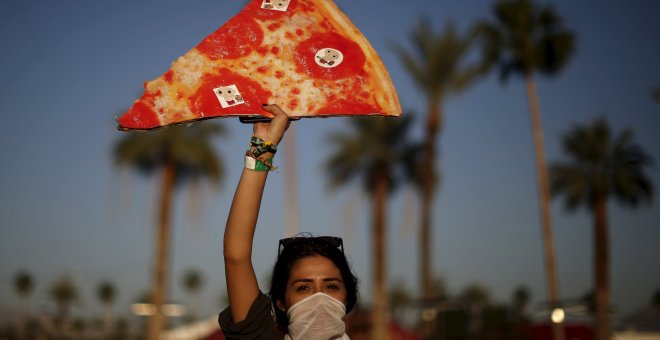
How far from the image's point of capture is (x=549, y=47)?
A: 128ft

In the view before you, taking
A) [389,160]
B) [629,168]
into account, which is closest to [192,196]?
[389,160]

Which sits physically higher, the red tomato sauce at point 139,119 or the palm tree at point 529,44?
the palm tree at point 529,44

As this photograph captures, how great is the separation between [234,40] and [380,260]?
36.0 m

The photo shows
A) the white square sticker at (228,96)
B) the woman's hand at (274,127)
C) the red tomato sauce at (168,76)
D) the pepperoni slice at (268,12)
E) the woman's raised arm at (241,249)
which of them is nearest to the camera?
the woman's raised arm at (241,249)

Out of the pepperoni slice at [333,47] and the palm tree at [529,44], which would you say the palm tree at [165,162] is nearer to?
the palm tree at [529,44]

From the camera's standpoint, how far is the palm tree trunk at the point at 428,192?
36.4 m

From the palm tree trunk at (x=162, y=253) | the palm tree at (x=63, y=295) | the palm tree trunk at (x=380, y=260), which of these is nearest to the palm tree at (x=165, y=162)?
the palm tree trunk at (x=162, y=253)

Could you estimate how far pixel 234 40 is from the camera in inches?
129

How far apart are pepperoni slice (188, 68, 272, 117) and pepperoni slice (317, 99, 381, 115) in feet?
0.75

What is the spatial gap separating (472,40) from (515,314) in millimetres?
46546

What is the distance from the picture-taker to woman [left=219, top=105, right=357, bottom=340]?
2754 mm

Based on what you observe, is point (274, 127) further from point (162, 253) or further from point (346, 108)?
point (162, 253)

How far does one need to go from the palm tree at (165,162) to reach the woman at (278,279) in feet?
115

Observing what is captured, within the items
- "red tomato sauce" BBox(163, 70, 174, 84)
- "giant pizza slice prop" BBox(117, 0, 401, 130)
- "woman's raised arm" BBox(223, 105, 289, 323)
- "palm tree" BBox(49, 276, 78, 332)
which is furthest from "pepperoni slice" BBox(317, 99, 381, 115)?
"palm tree" BBox(49, 276, 78, 332)
